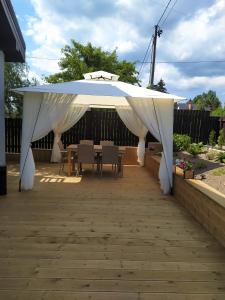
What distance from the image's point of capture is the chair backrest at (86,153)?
7.88 m

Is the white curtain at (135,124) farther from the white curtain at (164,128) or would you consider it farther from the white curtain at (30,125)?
the white curtain at (30,125)

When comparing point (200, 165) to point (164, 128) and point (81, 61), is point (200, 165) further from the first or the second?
point (81, 61)

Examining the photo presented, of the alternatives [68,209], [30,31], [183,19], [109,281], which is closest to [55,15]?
[30,31]

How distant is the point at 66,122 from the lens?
10.1m

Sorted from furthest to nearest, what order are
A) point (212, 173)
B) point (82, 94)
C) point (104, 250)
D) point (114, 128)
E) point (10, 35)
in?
point (114, 128) → point (212, 173) → point (82, 94) → point (10, 35) → point (104, 250)

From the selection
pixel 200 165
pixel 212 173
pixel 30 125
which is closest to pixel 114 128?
pixel 200 165

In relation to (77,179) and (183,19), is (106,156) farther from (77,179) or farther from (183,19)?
(183,19)

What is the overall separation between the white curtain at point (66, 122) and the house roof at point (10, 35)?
3198mm

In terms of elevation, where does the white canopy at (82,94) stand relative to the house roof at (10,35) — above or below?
below

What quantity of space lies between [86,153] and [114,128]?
3620mm

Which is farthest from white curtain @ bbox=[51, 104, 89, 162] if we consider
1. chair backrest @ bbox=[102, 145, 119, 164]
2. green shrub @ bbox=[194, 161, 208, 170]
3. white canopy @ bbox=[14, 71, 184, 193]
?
green shrub @ bbox=[194, 161, 208, 170]

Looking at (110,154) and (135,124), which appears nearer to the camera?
(110,154)

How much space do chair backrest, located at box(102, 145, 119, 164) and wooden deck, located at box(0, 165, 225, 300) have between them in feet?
5.91

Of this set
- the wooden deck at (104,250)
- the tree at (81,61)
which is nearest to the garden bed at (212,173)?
the wooden deck at (104,250)
